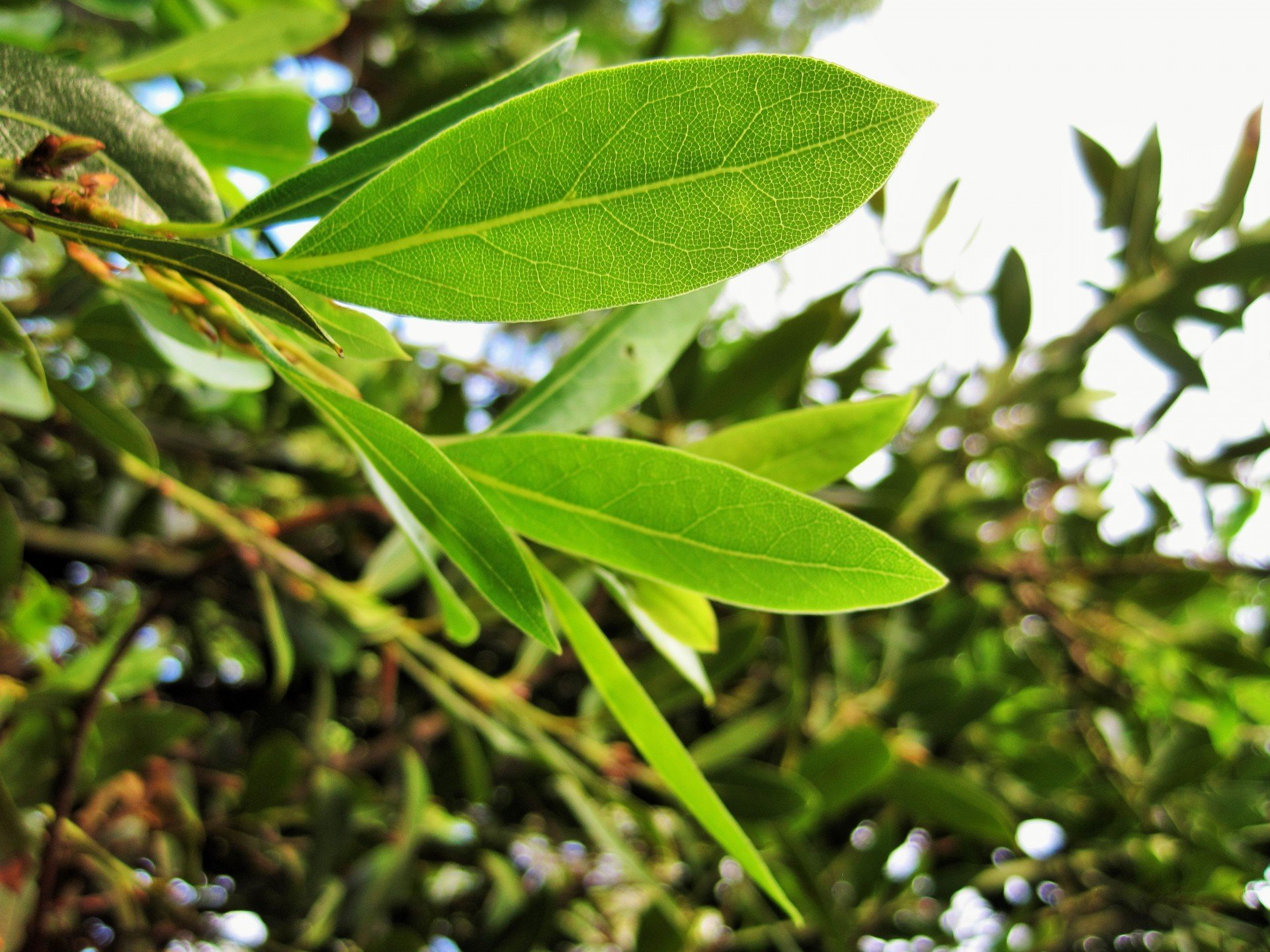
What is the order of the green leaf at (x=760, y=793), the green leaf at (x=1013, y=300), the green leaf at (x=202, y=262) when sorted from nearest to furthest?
the green leaf at (x=202, y=262), the green leaf at (x=760, y=793), the green leaf at (x=1013, y=300)

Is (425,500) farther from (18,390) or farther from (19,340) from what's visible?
(18,390)

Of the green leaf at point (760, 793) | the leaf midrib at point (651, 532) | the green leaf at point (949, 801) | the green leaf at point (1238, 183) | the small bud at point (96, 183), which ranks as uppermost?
the green leaf at point (1238, 183)

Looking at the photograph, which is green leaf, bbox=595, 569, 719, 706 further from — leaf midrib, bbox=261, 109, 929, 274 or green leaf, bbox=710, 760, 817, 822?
green leaf, bbox=710, 760, 817, 822

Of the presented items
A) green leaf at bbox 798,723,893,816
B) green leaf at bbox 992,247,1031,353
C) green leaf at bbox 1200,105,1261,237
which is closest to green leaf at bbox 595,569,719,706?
green leaf at bbox 798,723,893,816

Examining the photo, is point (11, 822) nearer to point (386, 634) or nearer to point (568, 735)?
point (386, 634)

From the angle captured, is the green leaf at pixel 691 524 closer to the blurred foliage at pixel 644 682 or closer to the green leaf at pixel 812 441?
the green leaf at pixel 812 441

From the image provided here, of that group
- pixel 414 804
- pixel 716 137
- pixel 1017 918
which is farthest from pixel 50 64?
pixel 1017 918

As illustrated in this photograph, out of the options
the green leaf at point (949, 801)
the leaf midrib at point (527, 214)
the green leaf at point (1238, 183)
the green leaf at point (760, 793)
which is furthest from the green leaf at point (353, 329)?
the green leaf at point (1238, 183)
